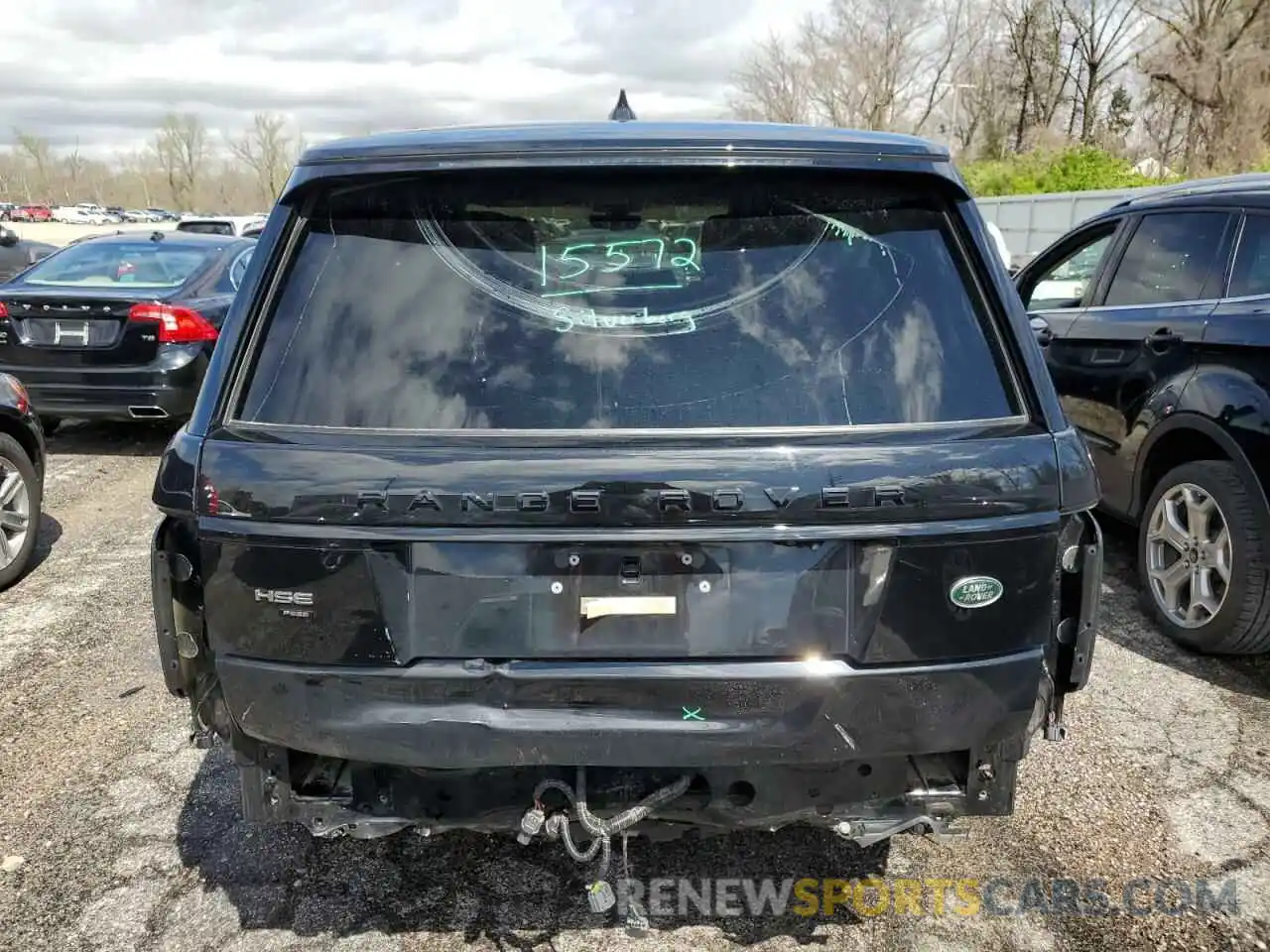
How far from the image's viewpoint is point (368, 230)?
7.33 feet

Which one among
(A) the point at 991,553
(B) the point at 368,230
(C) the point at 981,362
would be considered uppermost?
(B) the point at 368,230

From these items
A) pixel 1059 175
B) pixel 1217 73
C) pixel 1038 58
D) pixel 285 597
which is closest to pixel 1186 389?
pixel 285 597

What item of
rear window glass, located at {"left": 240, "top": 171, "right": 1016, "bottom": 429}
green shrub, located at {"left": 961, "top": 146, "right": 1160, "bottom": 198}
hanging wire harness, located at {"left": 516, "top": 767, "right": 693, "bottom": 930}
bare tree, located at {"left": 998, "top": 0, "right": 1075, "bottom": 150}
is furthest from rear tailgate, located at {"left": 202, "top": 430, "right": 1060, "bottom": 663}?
bare tree, located at {"left": 998, "top": 0, "right": 1075, "bottom": 150}

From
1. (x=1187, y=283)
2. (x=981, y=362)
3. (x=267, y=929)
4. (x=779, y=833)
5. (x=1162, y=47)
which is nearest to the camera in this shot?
(x=981, y=362)

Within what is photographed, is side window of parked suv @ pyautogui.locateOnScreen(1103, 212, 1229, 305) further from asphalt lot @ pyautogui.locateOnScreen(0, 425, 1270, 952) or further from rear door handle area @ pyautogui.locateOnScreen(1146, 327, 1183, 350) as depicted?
asphalt lot @ pyautogui.locateOnScreen(0, 425, 1270, 952)

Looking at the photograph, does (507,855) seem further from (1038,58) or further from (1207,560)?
(1038,58)

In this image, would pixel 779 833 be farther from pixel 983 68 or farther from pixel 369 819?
pixel 983 68

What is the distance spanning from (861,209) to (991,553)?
816 millimetres

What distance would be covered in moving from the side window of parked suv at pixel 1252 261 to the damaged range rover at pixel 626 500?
104 inches

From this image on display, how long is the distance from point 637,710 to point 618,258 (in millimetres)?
994

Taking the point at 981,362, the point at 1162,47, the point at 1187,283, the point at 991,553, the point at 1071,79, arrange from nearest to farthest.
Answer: the point at 991,553 < the point at 981,362 < the point at 1187,283 < the point at 1162,47 < the point at 1071,79

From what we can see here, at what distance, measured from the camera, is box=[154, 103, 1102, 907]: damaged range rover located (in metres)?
1.98

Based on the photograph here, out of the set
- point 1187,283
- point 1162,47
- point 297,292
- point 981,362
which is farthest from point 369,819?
point 1162,47

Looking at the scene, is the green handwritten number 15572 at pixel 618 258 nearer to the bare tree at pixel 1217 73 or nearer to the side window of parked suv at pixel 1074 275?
the side window of parked suv at pixel 1074 275
